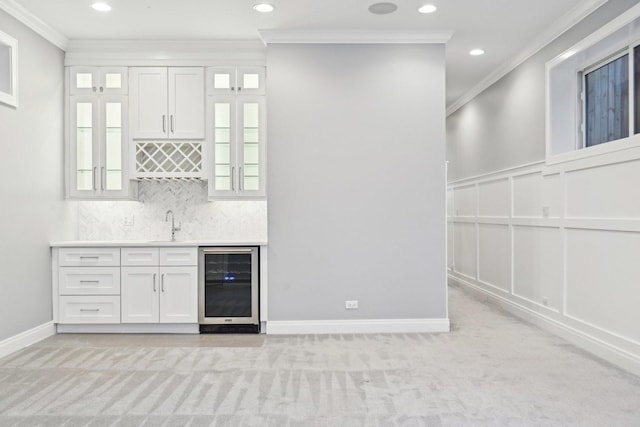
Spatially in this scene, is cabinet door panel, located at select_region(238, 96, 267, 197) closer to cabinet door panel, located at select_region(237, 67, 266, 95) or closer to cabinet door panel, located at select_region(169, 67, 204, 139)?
cabinet door panel, located at select_region(237, 67, 266, 95)

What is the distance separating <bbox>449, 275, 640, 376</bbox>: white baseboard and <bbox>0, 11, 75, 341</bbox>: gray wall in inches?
191

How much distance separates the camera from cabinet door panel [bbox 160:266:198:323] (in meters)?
4.46

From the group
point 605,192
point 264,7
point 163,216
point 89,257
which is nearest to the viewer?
point 605,192

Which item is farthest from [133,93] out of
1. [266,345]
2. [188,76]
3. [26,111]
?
[266,345]

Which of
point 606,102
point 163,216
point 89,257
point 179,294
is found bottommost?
point 179,294

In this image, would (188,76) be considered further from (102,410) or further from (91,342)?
(102,410)

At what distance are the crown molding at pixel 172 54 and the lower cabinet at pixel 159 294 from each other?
2.12 metres

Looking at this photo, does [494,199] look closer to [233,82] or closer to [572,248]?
[572,248]

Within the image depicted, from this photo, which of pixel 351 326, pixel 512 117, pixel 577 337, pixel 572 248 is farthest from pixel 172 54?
pixel 577 337

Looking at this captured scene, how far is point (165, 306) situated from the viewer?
4.46 meters

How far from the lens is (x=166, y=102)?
472 centimetres

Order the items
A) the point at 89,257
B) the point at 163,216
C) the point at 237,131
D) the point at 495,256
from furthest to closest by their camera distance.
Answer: the point at 495,256, the point at 163,216, the point at 237,131, the point at 89,257

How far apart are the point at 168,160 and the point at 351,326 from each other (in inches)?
101

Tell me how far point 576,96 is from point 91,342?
16.9ft
